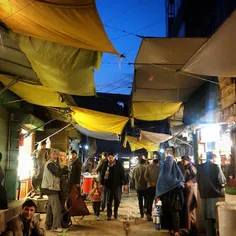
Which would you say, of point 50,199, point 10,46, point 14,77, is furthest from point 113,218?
point 10,46

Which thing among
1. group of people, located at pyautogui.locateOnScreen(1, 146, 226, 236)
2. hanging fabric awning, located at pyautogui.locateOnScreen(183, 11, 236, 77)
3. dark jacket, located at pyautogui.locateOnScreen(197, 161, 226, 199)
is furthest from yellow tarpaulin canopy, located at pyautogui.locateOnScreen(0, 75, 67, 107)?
dark jacket, located at pyautogui.locateOnScreen(197, 161, 226, 199)

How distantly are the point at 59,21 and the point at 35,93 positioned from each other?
498 cm

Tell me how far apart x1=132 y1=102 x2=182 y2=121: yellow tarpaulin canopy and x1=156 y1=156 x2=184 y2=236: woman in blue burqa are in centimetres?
356

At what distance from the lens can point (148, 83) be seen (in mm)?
8312

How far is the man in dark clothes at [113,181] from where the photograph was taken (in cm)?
951

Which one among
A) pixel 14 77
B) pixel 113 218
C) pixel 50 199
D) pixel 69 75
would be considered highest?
pixel 14 77

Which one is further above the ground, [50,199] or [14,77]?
[14,77]

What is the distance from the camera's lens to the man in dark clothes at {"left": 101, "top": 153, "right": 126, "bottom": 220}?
9508mm

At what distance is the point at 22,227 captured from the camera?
4.38 m

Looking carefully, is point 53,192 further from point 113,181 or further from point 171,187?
point 171,187

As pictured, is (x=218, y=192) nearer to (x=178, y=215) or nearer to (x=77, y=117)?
(x=178, y=215)

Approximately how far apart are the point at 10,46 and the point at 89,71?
5.33 ft

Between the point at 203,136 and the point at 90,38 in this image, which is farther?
the point at 203,136

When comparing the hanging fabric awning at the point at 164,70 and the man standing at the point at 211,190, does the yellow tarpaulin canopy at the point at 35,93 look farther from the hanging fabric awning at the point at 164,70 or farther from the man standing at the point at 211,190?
the man standing at the point at 211,190
